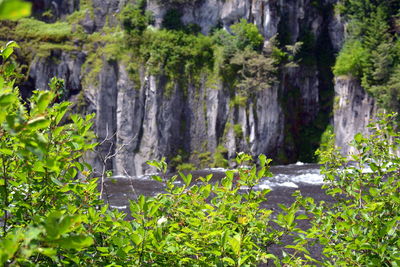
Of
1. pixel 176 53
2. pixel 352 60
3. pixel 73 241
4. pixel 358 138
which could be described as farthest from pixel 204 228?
pixel 352 60

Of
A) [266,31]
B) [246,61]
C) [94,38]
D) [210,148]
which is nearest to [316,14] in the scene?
[266,31]

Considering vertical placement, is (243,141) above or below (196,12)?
below

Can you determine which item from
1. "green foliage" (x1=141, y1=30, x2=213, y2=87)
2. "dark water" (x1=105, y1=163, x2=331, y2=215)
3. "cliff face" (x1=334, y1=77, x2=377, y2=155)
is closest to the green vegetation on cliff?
"cliff face" (x1=334, y1=77, x2=377, y2=155)

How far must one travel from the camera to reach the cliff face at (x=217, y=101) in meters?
27.5

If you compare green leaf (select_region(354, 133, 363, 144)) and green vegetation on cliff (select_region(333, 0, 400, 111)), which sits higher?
green vegetation on cliff (select_region(333, 0, 400, 111))

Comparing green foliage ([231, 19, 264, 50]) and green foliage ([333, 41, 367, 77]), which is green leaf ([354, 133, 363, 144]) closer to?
green foliage ([231, 19, 264, 50])

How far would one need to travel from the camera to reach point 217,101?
91.3 ft

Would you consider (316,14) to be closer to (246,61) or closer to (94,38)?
(246,61)

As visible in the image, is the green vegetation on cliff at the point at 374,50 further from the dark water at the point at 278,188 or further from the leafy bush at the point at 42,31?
the leafy bush at the point at 42,31

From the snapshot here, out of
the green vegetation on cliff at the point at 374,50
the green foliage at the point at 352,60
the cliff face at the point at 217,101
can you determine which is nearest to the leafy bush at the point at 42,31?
the cliff face at the point at 217,101

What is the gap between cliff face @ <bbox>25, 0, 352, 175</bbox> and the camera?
27531 millimetres

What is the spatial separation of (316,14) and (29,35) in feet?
82.9

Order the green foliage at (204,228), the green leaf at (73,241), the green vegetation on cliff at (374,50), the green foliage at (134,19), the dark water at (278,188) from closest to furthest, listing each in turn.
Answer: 1. the green leaf at (73,241)
2. the green foliage at (204,228)
3. the dark water at (278,188)
4. the green vegetation on cliff at (374,50)
5. the green foliage at (134,19)

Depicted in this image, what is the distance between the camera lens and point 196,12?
30750 millimetres
